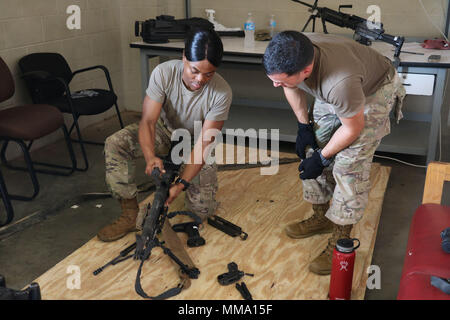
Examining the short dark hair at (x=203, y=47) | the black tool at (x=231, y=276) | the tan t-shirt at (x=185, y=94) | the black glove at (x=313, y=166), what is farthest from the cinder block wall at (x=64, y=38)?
the black glove at (x=313, y=166)

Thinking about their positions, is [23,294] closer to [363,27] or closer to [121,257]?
[121,257]

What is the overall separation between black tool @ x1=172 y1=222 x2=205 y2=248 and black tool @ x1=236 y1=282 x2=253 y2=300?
0.37 m

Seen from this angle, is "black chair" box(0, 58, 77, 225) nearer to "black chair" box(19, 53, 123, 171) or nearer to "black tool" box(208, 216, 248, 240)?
"black chair" box(19, 53, 123, 171)

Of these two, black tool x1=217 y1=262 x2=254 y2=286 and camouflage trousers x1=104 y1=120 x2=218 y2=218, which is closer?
black tool x1=217 y1=262 x2=254 y2=286

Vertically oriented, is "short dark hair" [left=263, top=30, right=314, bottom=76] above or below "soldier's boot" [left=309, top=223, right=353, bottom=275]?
above

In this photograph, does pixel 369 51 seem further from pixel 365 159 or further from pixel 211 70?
pixel 211 70

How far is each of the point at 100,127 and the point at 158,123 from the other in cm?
201

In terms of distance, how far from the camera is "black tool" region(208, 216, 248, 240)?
90.1 inches

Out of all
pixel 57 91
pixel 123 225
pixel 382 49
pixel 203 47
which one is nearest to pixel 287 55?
pixel 203 47

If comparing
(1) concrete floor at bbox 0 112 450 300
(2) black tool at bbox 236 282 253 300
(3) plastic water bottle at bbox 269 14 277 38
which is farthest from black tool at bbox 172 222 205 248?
(3) plastic water bottle at bbox 269 14 277 38

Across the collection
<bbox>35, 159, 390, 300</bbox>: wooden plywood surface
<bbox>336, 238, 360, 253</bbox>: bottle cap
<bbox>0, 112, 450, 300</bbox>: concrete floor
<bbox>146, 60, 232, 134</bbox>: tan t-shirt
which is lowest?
<bbox>0, 112, 450, 300</bbox>: concrete floor

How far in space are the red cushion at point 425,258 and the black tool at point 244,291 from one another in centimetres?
60
